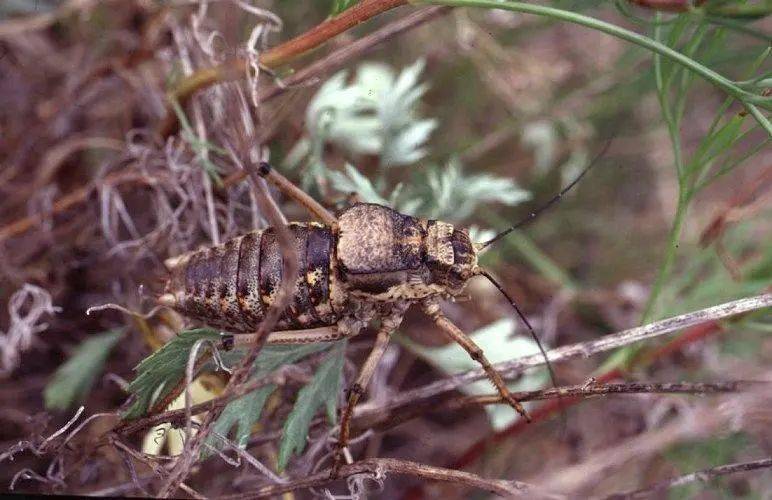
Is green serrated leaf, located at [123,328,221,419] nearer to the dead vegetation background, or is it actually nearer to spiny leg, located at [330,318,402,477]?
the dead vegetation background

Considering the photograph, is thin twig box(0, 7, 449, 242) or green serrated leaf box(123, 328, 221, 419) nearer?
A: green serrated leaf box(123, 328, 221, 419)

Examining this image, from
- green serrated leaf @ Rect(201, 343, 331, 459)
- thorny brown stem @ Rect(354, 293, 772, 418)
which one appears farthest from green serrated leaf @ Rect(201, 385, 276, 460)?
thorny brown stem @ Rect(354, 293, 772, 418)

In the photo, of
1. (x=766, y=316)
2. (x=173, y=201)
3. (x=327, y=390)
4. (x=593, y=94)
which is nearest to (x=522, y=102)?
(x=593, y=94)

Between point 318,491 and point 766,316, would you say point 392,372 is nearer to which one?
point 318,491

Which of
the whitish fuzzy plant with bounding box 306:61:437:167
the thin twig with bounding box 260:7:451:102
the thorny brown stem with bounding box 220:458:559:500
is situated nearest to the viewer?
the thorny brown stem with bounding box 220:458:559:500

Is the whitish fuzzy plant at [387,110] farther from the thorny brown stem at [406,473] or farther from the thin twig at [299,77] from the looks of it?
the thorny brown stem at [406,473]

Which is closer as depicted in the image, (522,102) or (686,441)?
(686,441)

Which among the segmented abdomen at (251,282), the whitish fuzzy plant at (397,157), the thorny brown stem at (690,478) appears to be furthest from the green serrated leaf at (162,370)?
the thorny brown stem at (690,478)

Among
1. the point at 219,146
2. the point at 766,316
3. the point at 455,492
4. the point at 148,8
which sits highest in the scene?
the point at 148,8
